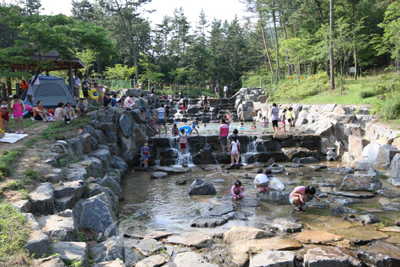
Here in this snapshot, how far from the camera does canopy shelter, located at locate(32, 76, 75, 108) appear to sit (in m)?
15.4

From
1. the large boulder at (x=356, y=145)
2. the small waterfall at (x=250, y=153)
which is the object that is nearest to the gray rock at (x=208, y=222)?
the small waterfall at (x=250, y=153)

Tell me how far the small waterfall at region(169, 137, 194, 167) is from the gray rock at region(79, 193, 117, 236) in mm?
8330

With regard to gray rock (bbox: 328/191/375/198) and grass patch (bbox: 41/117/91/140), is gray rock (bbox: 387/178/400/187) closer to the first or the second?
gray rock (bbox: 328/191/375/198)

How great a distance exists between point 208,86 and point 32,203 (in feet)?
174

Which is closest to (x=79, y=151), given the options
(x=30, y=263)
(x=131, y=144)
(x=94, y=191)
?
(x=94, y=191)

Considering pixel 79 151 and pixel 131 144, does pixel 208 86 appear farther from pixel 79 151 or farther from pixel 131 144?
pixel 79 151

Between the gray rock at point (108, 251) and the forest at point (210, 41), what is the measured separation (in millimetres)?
8835

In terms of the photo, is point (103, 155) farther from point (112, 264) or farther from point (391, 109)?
point (391, 109)

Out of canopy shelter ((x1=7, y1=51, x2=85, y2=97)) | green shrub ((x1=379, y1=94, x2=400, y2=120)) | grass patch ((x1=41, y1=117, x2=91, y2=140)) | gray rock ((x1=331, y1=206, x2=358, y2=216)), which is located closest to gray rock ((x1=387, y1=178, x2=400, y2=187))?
gray rock ((x1=331, y1=206, x2=358, y2=216))

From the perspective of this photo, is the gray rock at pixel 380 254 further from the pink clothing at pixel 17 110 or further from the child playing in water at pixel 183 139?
the pink clothing at pixel 17 110

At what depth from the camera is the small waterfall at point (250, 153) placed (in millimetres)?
14623

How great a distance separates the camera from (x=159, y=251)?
18.6ft

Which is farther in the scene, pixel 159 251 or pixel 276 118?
pixel 276 118

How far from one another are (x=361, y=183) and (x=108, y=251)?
8.23 m
